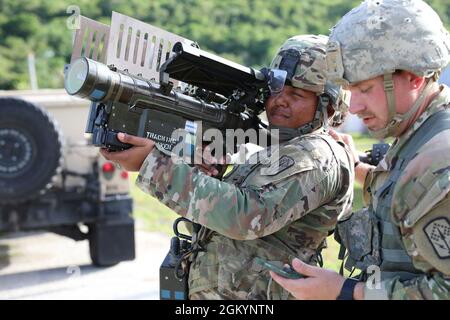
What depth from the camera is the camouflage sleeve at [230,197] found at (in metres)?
2.27

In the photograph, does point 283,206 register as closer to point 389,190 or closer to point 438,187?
point 389,190

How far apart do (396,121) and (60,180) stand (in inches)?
194

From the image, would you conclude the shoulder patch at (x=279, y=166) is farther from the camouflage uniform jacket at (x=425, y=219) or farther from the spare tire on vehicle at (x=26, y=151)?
the spare tire on vehicle at (x=26, y=151)

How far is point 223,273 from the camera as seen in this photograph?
2504 millimetres

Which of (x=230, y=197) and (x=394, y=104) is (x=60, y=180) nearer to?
(x=230, y=197)

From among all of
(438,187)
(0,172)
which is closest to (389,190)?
(438,187)

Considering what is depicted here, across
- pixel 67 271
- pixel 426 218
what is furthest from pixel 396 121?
pixel 67 271

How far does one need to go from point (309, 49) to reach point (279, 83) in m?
0.21

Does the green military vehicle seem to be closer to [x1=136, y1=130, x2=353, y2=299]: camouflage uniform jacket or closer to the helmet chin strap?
[x1=136, y1=130, x2=353, y2=299]: camouflage uniform jacket

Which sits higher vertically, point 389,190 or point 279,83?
point 279,83

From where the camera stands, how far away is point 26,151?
20.1 ft

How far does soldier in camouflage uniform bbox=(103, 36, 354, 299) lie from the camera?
2291 millimetres

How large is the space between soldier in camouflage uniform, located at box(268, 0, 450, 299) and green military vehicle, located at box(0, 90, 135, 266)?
4419mm
